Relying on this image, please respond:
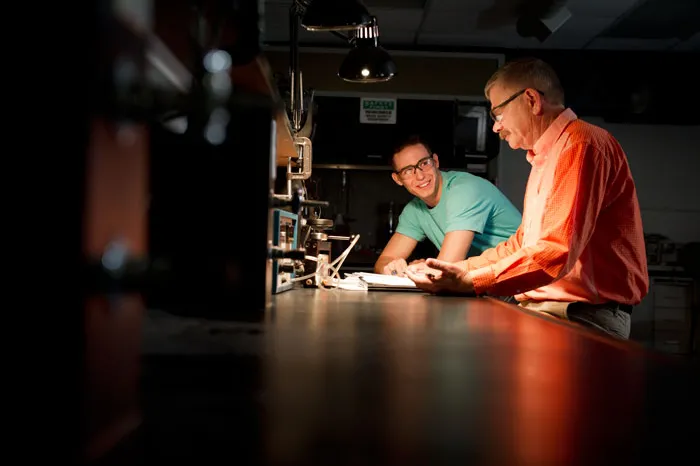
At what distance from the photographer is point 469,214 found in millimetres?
2789

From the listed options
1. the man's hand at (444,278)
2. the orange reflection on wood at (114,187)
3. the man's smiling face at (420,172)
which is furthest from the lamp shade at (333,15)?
the orange reflection on wood at (114,187)

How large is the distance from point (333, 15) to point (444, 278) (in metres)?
1.10

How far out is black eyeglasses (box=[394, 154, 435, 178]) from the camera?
3.17 meters

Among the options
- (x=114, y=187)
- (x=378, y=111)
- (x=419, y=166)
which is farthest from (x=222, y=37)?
(x=378, y=111)

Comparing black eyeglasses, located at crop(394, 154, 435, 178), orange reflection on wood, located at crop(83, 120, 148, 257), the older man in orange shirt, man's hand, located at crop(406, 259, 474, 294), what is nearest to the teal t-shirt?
black eyeglasses, located at crop(394, 154, 435, 178)

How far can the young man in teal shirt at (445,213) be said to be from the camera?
279 cm

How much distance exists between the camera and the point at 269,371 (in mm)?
593

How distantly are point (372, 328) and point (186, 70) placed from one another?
1.77 feet

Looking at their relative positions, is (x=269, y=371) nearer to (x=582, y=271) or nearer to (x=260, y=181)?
(x=260, y=181)

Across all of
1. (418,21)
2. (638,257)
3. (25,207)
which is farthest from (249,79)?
(418,21)

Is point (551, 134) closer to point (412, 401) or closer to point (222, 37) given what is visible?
point (222, 37)

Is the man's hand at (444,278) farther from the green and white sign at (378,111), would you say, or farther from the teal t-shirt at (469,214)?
the green and white sign at (378,111)

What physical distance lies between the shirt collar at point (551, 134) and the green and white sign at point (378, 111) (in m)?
2.66

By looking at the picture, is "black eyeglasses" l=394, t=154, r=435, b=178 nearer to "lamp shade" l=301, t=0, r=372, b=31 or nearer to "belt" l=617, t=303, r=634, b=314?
"lamp shade" l=301, t=0, r=372, b=31
